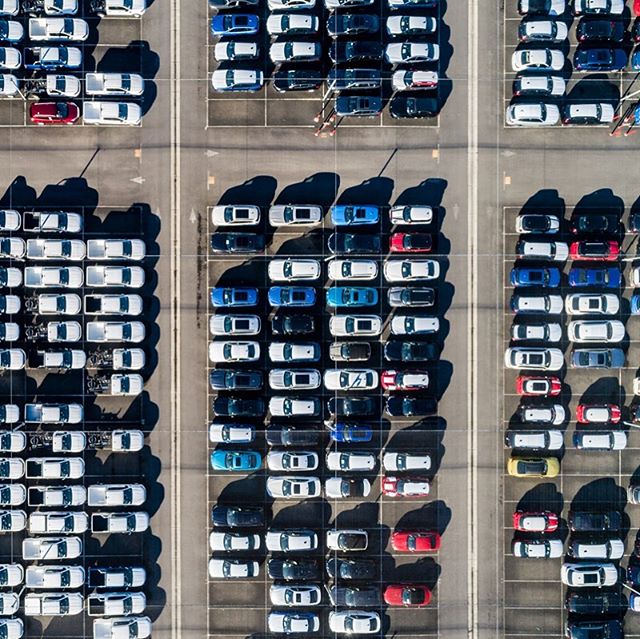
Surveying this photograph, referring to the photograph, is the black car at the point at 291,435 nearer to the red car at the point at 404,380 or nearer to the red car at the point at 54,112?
the red car at the point at 404,380

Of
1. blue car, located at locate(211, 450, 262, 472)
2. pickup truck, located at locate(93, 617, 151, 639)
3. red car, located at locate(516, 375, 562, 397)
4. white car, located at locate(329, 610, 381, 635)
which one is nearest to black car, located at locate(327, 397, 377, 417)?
blue car, located at locate(211, 450, 262, 472)

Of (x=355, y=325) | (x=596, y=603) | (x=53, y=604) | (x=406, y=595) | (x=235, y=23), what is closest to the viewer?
(x=53, y=604)

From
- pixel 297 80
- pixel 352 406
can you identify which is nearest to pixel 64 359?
pixel 352 406

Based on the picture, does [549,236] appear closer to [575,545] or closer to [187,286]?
[575,545]

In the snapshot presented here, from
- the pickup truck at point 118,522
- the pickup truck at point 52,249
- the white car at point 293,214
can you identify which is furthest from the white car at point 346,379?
the pickup truck at point 52,249

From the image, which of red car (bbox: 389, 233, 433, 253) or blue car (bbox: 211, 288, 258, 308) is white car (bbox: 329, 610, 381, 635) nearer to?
blue car (bbox: 211, 288, 258, 308)

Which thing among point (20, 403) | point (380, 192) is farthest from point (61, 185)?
point (380, 192)

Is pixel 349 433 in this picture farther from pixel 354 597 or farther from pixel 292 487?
pixel 354 597
